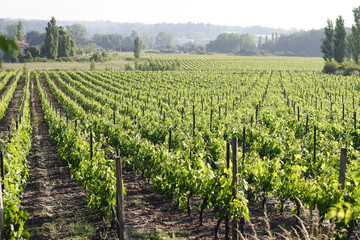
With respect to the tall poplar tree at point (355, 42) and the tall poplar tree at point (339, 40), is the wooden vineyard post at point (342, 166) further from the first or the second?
the tall poplar tree at point (339, 40)

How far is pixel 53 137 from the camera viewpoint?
48.5ft

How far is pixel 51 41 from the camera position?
3115 inches

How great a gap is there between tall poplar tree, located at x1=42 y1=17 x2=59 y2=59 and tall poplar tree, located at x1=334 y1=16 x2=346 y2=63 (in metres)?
55.4

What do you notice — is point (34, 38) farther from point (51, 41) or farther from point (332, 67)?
point (332, 67)

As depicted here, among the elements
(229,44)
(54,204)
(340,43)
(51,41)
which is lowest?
(54,204)

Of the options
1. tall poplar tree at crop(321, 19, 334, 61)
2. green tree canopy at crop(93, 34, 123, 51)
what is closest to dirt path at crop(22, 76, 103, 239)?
tall poplar tree at crop(321, 19, 334, 61)

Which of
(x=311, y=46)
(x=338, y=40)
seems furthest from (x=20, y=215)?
(x=311, y=46)

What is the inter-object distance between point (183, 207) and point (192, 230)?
1087mm

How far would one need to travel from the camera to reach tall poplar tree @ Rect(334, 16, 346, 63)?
166ft

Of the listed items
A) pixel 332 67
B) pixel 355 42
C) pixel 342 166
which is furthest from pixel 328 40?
pixel 342 166

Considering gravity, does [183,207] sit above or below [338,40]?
below

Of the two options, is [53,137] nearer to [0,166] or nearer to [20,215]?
[0,166]

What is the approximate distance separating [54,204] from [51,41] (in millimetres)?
76532

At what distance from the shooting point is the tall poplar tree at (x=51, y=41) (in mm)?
78750
